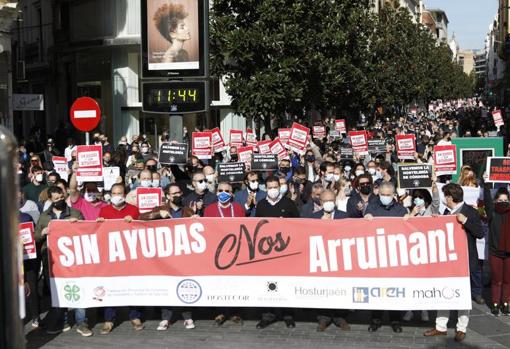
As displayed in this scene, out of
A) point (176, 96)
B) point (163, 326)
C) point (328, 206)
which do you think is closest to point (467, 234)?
point (328, 206)

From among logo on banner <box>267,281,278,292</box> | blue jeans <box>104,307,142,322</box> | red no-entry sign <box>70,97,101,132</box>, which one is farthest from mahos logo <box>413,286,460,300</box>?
red no-entry sign <box>70,97,101,132</box>

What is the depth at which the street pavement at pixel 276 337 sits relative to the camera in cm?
851

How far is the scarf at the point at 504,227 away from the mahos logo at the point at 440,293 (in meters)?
1.62

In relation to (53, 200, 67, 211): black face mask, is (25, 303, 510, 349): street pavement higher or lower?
lower

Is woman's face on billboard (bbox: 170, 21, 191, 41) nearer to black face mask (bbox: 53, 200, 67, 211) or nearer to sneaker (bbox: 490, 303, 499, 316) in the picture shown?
black face mask (bbox: 53, 200, 67, 211)

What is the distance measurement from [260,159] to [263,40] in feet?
27.7

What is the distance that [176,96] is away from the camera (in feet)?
43.8

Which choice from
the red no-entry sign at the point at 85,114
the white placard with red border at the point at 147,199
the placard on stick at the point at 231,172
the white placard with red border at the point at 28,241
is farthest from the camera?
the red no-entry sign at the point at 85,114

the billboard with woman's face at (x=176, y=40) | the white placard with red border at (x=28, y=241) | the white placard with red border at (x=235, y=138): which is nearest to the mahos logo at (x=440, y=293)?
the white placard with red border at (x=28, y=241)

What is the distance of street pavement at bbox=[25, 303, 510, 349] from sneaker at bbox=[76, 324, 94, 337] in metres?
0.06

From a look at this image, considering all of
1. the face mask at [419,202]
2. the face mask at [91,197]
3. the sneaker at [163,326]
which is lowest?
the sneaker at [163,326]

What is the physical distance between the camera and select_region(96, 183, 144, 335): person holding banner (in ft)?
30.1

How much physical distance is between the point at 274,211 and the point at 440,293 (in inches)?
83.9

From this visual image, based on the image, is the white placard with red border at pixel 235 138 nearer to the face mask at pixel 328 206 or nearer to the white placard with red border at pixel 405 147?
the white placard with red border at pixel 405 147
